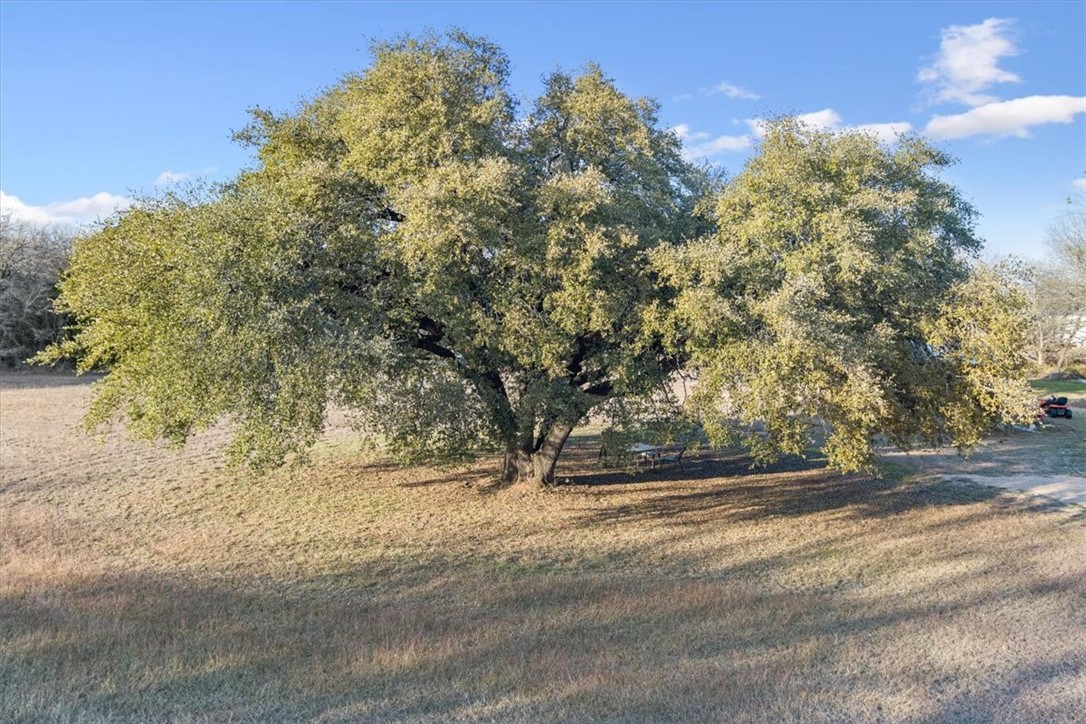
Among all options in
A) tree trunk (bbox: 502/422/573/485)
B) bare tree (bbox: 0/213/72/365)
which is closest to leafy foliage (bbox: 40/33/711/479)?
tree trunk (bbox: 502/422/573/485)

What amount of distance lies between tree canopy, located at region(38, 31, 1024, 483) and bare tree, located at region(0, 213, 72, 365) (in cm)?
3775

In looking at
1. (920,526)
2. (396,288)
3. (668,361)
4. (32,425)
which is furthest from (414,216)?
(32,425)

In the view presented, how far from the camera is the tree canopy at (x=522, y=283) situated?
11.0m

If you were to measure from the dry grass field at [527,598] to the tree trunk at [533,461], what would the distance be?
1.98ft

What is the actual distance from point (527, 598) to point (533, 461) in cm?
737

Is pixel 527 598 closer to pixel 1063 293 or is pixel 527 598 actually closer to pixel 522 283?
pixel 522 283

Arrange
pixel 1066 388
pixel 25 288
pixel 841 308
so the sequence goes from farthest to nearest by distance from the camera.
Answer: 1. pixel 25 288
2. pixel 1066 388
3. pixel 841 308

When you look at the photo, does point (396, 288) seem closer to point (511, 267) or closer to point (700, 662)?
point (511, 267)

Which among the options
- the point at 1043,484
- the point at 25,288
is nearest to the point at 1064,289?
the point at 1043,484

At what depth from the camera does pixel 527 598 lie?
9273 mm

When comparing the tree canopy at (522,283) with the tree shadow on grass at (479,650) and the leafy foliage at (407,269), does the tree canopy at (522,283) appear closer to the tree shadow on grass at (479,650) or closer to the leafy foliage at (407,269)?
the leafy foliage at (407,269)

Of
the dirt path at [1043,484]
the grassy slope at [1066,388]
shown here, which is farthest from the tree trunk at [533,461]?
the grassy slope at [1066,388]

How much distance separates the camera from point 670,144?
46.4 feet

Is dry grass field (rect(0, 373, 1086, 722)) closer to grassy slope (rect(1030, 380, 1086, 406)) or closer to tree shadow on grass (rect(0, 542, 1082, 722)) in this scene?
tree shadow on grass (rect(0, 542, 1082, 722))
